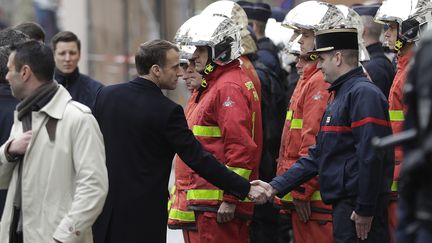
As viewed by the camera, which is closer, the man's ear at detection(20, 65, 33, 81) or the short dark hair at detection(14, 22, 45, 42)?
the man's ear at detection(20, 65, 33, 81)

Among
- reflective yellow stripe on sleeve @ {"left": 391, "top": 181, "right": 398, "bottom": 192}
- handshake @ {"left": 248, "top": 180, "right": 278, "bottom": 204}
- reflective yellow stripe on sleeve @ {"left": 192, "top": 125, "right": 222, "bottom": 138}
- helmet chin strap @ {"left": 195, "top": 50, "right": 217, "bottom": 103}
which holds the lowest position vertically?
reflective yellow stripe on sleeve @ {"left": 391, "top": 181, "right": 398, "bottom": 192}

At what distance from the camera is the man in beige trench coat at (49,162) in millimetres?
7082

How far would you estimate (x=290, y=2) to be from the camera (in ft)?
55.4

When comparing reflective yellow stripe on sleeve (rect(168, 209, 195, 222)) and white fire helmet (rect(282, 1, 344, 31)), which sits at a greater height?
white fire helmet (rect(282, 1, 344, 31))

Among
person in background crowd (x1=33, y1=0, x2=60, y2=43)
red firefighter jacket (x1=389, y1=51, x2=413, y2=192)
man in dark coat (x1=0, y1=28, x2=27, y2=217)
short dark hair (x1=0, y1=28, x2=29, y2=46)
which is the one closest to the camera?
man in dark coat (x1=0, y1=28, x2=27, y2=217)

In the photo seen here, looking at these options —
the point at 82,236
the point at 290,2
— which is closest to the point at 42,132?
the point at 82,236

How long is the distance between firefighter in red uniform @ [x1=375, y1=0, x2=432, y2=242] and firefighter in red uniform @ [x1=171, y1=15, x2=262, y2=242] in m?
1.00

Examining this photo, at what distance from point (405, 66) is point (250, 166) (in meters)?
1.39

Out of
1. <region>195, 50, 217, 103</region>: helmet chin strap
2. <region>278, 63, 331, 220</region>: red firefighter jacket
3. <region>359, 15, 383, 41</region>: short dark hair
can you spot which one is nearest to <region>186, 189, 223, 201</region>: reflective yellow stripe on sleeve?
<region>278, 63, 331, 220</region>: red firefighter jacket

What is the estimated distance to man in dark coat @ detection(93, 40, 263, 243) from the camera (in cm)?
816

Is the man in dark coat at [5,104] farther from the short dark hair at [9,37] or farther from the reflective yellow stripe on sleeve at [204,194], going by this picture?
the reflective yellow stripe on sleeve at [204,194]

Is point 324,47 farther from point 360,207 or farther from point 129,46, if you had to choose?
point 129,46

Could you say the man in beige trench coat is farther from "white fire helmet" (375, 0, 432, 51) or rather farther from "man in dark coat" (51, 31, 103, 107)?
"man in dark coat" (51, 31, 103, 107)

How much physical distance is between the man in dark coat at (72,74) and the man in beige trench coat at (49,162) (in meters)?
3.86
